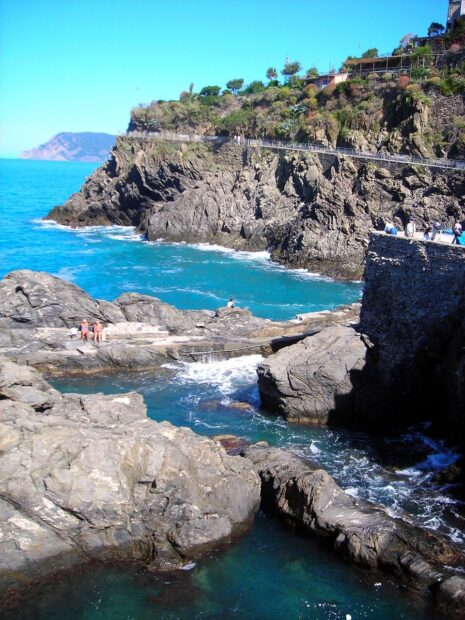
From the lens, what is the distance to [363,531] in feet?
48.4

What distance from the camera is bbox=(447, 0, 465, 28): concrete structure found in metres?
68.2

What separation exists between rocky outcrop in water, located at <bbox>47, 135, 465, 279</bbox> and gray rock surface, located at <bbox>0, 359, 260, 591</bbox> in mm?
35439

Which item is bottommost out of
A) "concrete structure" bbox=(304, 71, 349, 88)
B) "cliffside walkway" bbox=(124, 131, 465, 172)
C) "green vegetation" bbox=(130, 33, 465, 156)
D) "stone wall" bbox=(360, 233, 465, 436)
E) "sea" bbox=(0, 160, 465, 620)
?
"sea" bbox=(0, 160, 465, 620)

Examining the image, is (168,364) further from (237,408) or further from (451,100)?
(451,100)

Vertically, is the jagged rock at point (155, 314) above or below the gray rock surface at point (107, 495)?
above

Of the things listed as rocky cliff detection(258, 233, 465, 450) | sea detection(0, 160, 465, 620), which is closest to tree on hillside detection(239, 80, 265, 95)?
sea detection(0, 160, 465, 620)

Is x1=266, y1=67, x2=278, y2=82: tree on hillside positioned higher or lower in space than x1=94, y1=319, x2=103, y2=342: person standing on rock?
higher

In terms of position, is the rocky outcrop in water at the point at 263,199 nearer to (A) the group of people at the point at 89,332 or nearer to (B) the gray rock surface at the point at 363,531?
(A) the group of people at the point at 89,332

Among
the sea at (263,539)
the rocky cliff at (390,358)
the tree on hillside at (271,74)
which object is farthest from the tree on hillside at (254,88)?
the rocky cliff at (390,358)

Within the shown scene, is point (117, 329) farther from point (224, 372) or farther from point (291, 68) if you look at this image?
point (291, 68)

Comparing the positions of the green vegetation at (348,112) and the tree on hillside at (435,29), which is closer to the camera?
the green vegetation at (348,112)

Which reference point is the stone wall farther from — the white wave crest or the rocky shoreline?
the rocky shoreline

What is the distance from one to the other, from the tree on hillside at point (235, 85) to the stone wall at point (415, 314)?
84.1 m

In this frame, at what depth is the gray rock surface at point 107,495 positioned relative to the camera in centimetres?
1413
